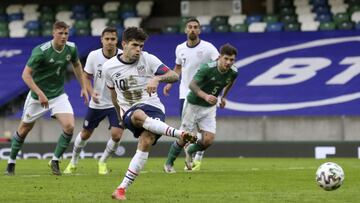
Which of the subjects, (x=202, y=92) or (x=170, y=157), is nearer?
(x=202, y=92)

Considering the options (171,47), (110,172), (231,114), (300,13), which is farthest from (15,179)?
(300,13)

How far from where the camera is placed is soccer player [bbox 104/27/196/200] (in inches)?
410

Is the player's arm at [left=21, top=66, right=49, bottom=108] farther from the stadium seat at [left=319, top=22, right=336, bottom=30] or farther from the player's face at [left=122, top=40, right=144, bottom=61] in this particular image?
the stadium seat at [left=319, top=22, right=336, bottom=30]

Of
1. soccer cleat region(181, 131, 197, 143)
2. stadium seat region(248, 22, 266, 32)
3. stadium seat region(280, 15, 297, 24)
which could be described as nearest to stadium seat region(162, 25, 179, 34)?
stadium seat region(248, 22, 266, 32)

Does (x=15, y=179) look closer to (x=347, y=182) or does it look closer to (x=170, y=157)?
(x=170, y=157)

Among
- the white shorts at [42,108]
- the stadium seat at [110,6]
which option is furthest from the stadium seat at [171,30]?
the white shorts at [42,108]

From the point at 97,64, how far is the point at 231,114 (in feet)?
34.5

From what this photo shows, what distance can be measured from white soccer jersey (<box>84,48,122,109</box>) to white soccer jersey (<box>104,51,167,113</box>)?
412 cm

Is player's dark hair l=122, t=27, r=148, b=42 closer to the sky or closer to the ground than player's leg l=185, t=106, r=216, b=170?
closer to the sky

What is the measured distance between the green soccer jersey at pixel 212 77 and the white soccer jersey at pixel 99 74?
138cm

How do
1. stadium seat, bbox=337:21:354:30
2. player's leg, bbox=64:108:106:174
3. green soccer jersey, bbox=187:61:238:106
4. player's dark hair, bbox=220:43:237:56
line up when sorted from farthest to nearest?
stadium seat, bbox=337:21:354:30 < player's leg, bbox=64:108:106:174 < green soccer jersey, bbox=187:61:238:106 < player's dark hair, bbox=220:43:237:56

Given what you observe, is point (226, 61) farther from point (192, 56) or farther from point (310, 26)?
point (310, 26)

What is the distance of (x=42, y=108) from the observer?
48.5ft

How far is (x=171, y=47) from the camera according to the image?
94.6ft
